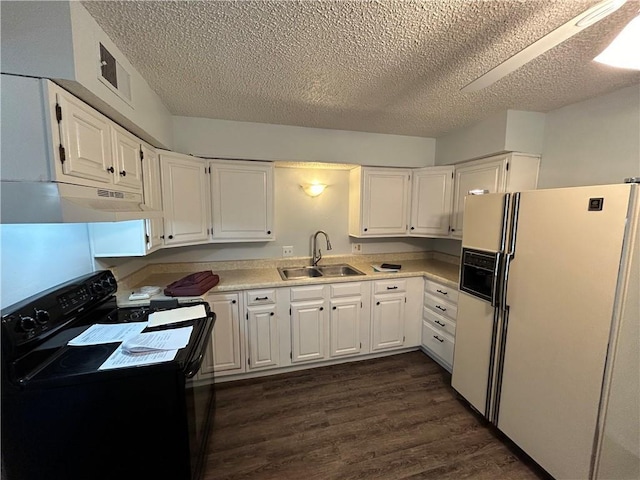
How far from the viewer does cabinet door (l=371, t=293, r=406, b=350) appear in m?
2.70

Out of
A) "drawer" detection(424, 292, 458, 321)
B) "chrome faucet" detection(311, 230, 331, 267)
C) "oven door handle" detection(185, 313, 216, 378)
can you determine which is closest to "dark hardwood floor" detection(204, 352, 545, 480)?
"drawer" detection(424, 292, 458, 321)

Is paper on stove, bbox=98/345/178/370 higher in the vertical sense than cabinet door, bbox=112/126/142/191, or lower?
lower

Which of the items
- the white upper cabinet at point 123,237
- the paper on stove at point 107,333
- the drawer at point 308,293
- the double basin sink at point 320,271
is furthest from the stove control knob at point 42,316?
the double basin sink at point 320,271

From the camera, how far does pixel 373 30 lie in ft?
4.05

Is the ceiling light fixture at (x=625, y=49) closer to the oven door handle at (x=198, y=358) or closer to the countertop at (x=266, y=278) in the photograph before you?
the countertop at (x=266, y=278)

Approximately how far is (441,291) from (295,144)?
2.07 metres

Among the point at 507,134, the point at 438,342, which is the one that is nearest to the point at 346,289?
the point at 438,342

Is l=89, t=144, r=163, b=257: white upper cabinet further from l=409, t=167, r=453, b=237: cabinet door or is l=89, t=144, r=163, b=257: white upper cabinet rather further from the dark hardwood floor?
l=409, t=167, r=453, b=237: cabinet door

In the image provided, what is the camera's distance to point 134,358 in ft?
3.67

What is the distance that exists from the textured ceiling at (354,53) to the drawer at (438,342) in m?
2.08

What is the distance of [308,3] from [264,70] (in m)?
0.61

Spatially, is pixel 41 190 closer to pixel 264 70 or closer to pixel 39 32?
pixel 39 32

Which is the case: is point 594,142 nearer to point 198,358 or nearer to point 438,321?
point 438,321

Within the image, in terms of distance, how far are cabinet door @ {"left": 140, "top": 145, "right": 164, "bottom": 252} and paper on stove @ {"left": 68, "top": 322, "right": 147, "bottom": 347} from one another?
57cm
